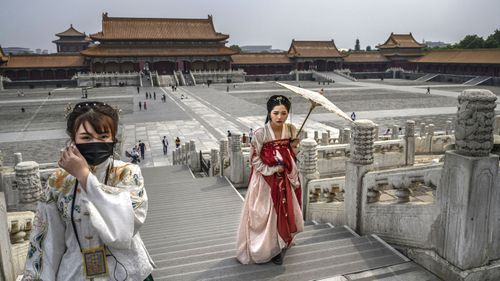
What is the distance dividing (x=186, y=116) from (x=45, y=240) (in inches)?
970

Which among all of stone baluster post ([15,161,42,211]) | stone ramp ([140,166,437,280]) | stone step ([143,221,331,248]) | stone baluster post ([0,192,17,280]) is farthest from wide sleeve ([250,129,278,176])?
stone baluster post ([15,161,42,211])

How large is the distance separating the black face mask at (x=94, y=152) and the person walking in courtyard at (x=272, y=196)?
238 centimetres

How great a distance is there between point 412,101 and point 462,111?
32.3 metres

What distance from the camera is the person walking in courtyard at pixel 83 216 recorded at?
2.53 meters

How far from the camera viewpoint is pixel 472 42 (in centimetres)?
6862

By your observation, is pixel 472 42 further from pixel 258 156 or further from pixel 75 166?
pixel 75 166

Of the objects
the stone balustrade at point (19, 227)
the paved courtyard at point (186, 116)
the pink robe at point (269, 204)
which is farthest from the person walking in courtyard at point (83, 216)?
the paved courtyard at point (186, 116)

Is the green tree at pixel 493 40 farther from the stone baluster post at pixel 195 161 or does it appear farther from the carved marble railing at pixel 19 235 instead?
the carved marble railing at pixel 19 235

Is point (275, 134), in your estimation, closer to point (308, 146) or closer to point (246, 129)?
point (308, 146)

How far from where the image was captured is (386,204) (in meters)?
4.82

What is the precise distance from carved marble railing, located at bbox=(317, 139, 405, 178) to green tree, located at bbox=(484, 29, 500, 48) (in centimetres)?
6573

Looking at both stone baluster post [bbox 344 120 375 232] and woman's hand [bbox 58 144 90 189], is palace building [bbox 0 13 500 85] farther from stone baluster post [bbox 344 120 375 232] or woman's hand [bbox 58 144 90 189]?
woman's hand [bbox 58 144 90 189]

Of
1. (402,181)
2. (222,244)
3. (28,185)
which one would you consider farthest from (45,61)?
(402,181)

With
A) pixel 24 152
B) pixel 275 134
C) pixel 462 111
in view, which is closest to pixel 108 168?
pixel 275 134
